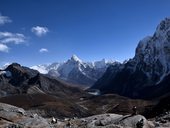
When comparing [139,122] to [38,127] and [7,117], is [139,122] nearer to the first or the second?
[38,127]

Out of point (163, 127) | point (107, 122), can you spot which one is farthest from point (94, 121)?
point (163, 127)

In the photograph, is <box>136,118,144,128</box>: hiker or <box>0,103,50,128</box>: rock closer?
<box>136,118,144,128</box>: hiker

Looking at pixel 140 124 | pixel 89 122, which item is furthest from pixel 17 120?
pixel 140 124

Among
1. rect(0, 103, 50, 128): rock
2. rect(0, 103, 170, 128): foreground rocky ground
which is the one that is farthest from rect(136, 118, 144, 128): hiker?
rect(0, 103, 50, 128): rock

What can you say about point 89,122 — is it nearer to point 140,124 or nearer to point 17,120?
point 140,124

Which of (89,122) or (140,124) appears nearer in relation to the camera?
(140,124)

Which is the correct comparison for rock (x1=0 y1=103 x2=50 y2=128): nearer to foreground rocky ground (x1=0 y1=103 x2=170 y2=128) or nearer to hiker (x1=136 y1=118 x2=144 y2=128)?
foreground rocky ground (x1=0 y1=103 x2=170 y2=128)

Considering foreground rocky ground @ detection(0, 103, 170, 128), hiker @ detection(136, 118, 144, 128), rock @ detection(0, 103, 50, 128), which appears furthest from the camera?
rock @ detection(0, 103, 50, 128)

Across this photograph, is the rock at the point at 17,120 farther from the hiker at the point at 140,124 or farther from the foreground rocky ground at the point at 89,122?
the hiker at the point at 140,124

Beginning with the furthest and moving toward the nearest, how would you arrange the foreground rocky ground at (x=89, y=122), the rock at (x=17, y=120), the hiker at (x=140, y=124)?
1. the rock at (x=17, y=120)
2. the foreground rocky ground at (x=89, y=122)
3. the hiker at (x=140, y=124)

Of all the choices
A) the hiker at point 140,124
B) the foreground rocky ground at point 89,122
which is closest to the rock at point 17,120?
the foreground rocky ground at point 89,122

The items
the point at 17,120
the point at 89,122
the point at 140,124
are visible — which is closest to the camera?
the point at 140,124
